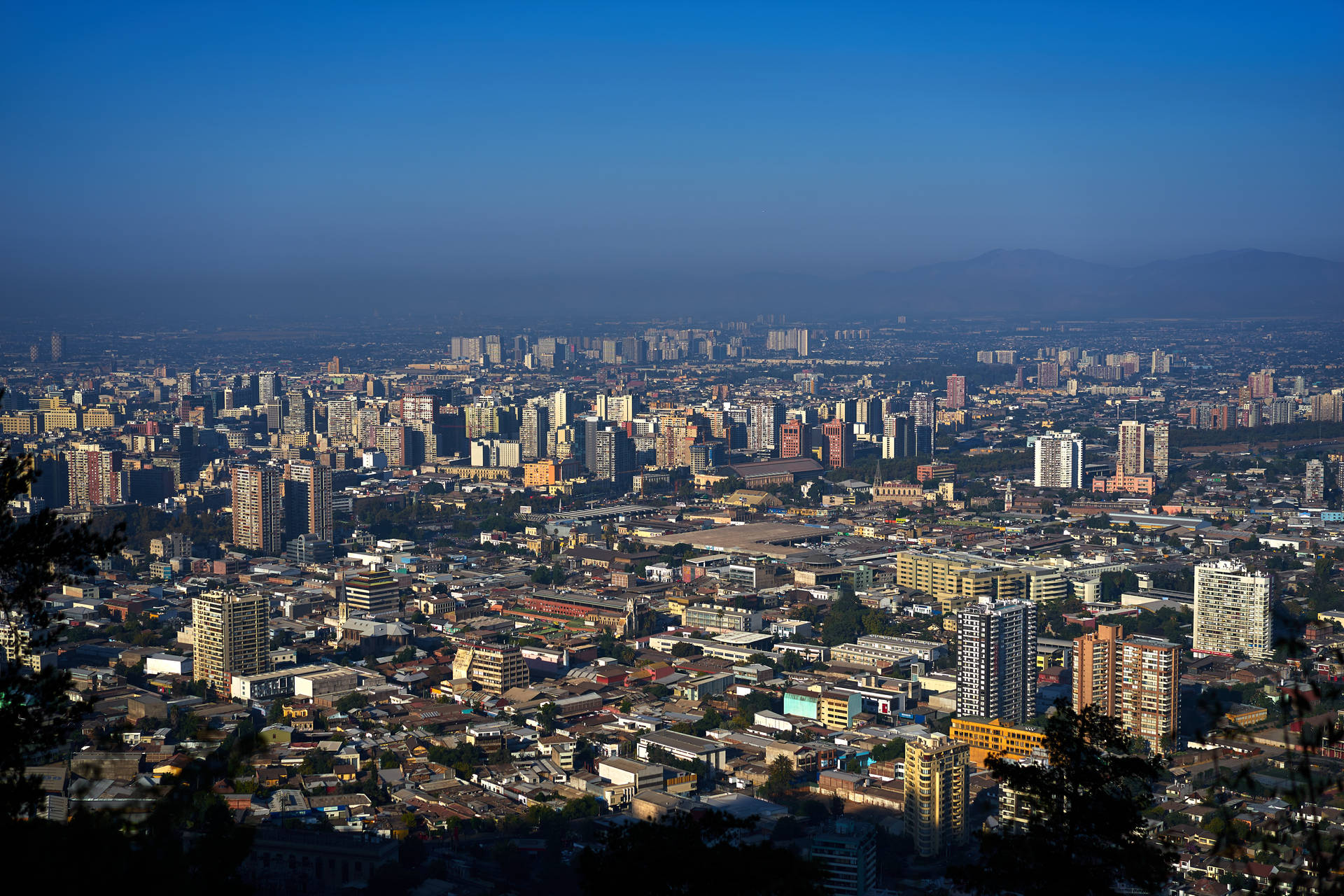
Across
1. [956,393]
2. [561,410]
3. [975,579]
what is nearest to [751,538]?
[975,579]

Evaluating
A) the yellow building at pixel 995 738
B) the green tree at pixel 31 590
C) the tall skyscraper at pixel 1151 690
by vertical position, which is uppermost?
the green tree at pixel 31 590

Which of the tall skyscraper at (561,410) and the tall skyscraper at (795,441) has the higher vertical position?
the tall skyscraper at (561,410)

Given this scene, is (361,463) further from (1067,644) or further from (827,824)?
(827,824)

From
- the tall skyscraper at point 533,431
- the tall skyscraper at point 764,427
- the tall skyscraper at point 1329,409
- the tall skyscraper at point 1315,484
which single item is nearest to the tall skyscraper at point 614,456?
the tall skyscraper at point 533,431

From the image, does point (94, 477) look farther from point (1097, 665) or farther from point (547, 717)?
point (1097, 665)

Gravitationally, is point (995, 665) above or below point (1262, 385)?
below

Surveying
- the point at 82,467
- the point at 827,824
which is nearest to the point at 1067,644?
the point at 827,824

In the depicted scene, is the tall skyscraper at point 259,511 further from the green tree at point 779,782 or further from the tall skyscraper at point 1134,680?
the tall skyscraper at point 1134,680
